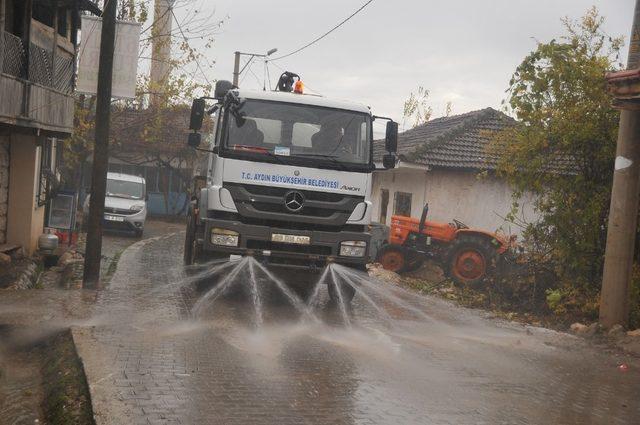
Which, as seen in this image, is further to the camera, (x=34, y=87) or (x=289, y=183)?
(x=34, y=87)

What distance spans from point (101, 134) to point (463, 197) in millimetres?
11740

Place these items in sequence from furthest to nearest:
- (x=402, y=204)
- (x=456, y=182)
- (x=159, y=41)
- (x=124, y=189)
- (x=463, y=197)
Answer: (x=124, y=189) < (x=159, y=41) < (x=402, y=204) < (x=456, y=182) < (x=463, y=197)

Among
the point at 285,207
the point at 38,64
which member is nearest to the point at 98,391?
the point at 285,207

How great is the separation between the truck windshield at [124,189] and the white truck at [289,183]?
1477 cm

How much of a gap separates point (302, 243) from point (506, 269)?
6.08 meters

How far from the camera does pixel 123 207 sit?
23547 mm

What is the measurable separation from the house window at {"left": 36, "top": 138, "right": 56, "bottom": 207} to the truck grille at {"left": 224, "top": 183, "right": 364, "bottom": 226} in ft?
27.1

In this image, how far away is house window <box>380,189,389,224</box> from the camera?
25133 mm

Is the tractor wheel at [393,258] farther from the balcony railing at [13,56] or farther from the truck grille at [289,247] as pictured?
the balcony railing at [13,56]

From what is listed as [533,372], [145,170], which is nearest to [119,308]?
[533,372]

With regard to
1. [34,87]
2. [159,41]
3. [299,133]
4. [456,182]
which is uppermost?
[159,41]

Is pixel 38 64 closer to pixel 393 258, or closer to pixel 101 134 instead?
pixel 101 134

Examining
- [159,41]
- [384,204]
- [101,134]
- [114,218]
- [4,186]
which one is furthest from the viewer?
[384,204]

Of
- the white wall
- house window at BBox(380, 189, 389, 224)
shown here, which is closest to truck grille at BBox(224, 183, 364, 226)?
the white wall
